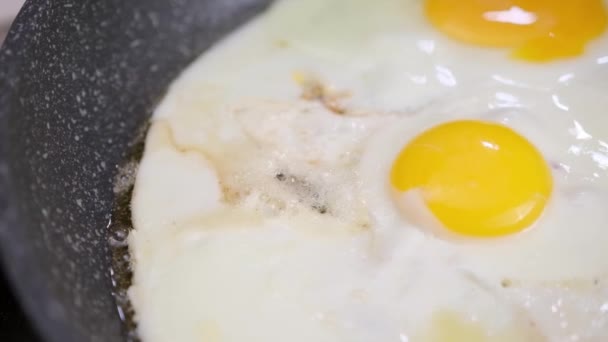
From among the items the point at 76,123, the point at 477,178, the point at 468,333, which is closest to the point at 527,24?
the point at 477,178

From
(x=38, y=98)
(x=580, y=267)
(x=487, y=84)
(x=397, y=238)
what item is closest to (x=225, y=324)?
(x=397, y=238)

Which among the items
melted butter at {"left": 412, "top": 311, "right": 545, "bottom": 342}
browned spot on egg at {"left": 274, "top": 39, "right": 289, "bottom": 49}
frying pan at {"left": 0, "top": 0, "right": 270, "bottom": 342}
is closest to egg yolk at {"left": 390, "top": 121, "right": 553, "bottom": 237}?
melted butter at {"left": 412, "top": 311, "right": 545, "bottom": 342}

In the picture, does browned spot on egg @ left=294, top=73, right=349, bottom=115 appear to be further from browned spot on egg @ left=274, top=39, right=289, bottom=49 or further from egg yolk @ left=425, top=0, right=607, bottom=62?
egg yolk @ left=425, top=0, right=607, bottom=62

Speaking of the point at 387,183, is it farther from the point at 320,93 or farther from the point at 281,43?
the point at 281,43

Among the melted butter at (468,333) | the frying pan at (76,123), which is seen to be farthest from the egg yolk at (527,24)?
the melted butter at (468,333)

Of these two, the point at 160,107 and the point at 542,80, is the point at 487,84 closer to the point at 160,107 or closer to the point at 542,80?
the point at 542,80

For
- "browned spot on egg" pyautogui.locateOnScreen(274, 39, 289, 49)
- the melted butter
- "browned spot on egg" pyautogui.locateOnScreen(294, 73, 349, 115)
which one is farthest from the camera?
"browned spot on egg" pyautogui.locateOnScreen(274, 39, 289, 49)
